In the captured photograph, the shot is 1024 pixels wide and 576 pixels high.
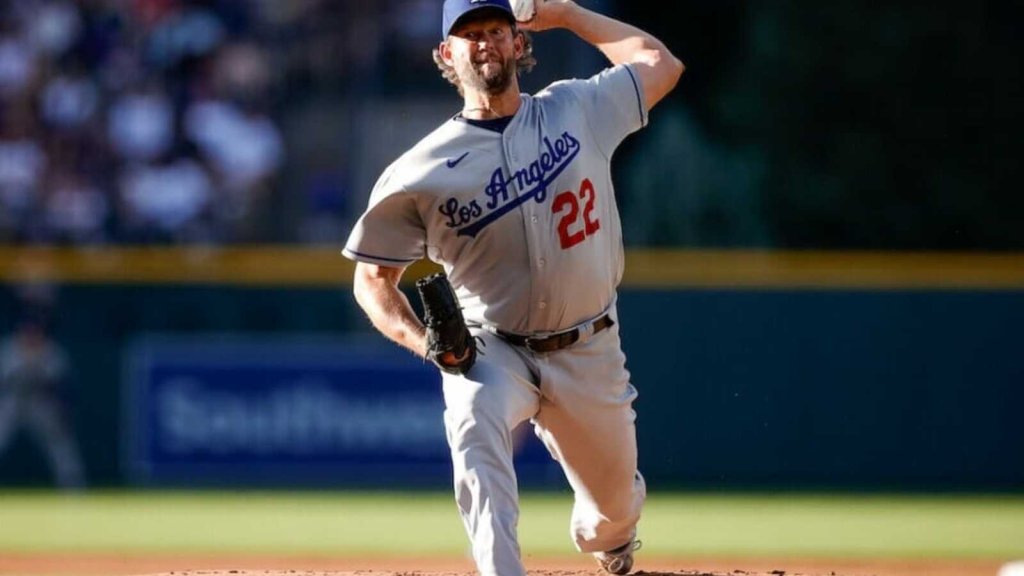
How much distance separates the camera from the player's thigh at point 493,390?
556 centimetres

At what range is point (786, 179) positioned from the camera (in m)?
14.0

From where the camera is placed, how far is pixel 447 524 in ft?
38.0

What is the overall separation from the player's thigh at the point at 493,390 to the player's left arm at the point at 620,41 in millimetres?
960

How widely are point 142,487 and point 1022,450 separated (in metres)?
6.04

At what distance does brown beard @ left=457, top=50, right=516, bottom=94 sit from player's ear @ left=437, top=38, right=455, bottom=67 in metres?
0.10

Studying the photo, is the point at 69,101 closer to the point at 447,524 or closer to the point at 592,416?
the point at 447,524

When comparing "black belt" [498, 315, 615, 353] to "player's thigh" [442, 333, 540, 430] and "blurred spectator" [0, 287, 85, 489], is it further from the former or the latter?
"blurred spectator" [0, 287, 85, 489]

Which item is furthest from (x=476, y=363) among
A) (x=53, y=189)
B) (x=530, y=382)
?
(x=53, y=189)

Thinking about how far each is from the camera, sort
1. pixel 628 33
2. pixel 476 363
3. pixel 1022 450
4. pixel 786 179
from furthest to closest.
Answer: pixel 786 179
pixel 1022 450
pixel 628 33
pixel 476 363

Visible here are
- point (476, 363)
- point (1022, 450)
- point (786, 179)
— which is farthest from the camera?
point (786, 179)

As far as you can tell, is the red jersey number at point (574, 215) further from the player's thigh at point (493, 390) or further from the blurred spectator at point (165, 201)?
the blurred spectator at point (165, 201)

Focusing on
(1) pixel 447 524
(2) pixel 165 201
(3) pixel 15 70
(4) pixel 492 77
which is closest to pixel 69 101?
(3) pixel 15 70

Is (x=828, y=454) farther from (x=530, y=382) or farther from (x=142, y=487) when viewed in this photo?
(x=530, y=382)

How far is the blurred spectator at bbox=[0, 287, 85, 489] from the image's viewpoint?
1300cm
